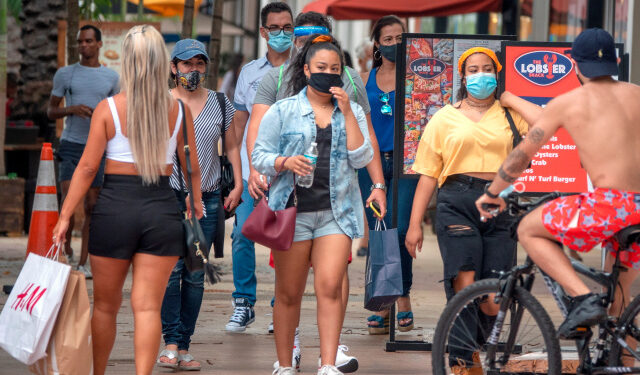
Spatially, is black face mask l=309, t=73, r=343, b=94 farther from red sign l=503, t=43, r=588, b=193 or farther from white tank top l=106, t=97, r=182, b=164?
red sign l=503, t=43, r=588, b=193

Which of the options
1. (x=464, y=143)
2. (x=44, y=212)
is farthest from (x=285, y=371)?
(x=44, y=212)

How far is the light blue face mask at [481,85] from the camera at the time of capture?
6.29 m

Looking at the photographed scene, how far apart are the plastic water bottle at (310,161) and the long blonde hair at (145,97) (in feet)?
2.61

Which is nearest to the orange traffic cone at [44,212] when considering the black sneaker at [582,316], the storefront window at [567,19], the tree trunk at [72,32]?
the black sneaker at [582,316]

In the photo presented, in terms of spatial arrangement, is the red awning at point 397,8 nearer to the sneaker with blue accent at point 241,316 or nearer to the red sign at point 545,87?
the sneaker with blue accent at point 241,316

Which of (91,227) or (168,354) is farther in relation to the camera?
(168,354)

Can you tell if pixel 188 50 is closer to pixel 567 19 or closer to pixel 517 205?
pixel 517 205

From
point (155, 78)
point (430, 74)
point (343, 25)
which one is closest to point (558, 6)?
point (430, 74)

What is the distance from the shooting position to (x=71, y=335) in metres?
5.41

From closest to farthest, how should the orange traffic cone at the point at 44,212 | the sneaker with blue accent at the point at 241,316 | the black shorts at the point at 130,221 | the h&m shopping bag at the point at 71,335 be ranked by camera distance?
1. the h&m shopping bag at the point at 71,335
2. the black shorts at the point at 130,221
3. the sneaker with blue accent at the point at 241,316
4. the orange traffic cone at the point at 44,212

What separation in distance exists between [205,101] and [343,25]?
29989 millimetres

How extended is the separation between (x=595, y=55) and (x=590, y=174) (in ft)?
1.81

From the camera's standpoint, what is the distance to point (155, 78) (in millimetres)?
5609

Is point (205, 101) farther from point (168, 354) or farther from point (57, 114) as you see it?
point (57, 114)
